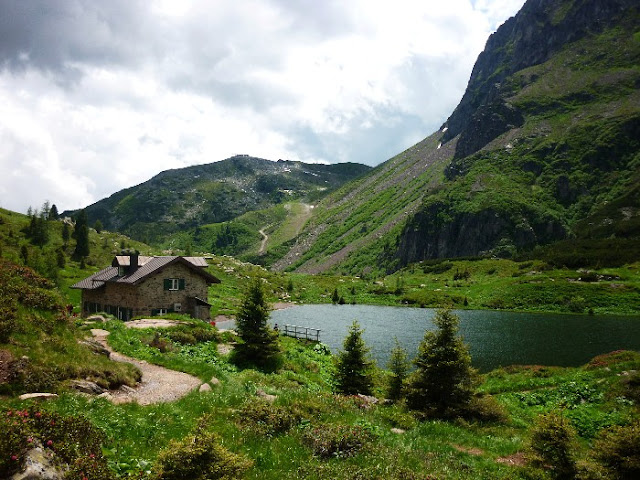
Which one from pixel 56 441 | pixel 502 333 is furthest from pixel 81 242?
pixel 56 441

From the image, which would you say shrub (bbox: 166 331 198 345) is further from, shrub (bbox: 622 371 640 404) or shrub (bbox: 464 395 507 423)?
shrub (bbox: 622 371 640 404)

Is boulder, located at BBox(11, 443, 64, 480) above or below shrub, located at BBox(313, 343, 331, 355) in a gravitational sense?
above

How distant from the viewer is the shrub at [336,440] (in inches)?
463

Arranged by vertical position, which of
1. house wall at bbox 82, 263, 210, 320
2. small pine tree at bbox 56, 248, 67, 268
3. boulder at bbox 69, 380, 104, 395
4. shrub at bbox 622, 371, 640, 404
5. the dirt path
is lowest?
shrub at bbox 622, 371, 640, 404

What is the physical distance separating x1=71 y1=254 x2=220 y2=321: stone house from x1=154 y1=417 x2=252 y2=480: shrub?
146 ft

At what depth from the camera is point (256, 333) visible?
104 ft

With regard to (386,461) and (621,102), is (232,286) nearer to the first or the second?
(386,461)

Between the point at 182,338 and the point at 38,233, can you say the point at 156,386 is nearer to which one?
the point at 182,338

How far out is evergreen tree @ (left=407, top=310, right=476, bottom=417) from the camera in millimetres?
19781

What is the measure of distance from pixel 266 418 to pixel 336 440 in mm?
2594

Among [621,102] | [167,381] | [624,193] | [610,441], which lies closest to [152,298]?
[167,381]

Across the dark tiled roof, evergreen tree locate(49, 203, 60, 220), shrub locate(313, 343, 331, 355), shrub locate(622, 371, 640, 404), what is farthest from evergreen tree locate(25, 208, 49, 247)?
shrub locate(622, 371, 640, 404)

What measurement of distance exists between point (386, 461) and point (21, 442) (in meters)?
8.62

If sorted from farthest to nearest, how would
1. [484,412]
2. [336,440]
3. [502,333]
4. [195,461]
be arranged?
[502,333]
[484,412]
[336,440]
[195,461]
